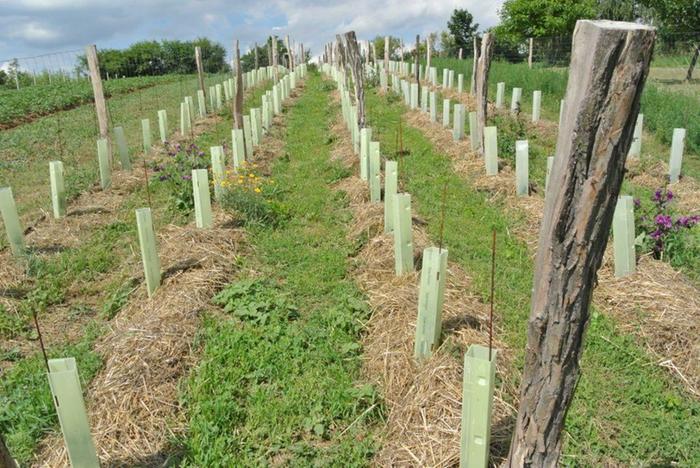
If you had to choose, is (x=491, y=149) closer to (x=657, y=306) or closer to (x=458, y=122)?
(x=458, y=122)

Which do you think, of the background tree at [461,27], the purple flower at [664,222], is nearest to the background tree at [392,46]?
the background tree at [461,27]

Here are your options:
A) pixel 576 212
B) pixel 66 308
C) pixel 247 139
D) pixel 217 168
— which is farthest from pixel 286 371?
pixel 247 139

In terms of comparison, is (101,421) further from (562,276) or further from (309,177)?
(309,177)

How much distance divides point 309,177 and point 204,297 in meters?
4.73

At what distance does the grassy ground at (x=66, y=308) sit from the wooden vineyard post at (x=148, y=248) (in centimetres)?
32

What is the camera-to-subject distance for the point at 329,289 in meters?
5.14

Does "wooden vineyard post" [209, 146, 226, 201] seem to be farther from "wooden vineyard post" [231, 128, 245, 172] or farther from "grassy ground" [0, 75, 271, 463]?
"wooden vineyard post" [231, 128, 245, 172]

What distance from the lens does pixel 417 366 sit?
3.68m

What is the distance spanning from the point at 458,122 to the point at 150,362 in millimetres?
8094

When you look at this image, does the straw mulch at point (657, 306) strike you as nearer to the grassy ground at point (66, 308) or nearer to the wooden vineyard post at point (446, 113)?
the grassy ground at point (66, 308)

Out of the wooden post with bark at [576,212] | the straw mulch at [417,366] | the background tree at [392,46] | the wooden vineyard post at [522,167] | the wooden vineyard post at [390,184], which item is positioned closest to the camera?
the wooden post with bark at [576,212]

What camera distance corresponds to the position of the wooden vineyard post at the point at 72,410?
254 cm

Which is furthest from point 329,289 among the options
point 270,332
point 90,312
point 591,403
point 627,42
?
point 627,42

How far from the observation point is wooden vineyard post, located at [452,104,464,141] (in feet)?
33.4
